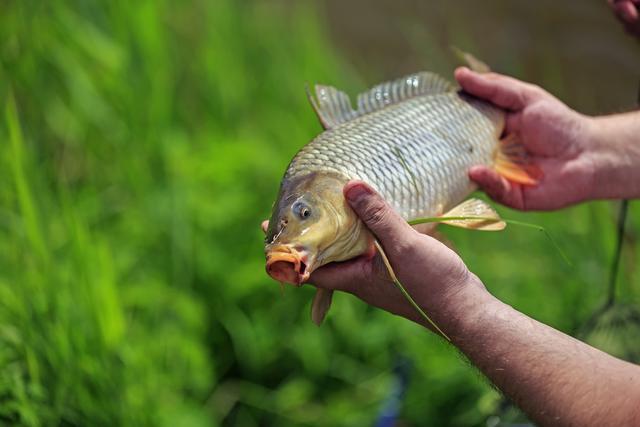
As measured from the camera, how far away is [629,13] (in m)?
2.54

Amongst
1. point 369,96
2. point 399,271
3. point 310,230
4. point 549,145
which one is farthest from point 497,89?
point 310,230

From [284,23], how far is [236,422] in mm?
2326

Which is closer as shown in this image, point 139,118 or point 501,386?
point 501,386

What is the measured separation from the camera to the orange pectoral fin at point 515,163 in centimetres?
241

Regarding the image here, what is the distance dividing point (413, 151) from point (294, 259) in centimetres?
50

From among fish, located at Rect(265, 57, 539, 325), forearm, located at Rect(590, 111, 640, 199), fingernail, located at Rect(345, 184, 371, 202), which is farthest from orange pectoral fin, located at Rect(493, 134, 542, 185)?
fingernail, located at Rect(345, 184, 371, 202)

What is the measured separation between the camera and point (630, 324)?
2.64 m

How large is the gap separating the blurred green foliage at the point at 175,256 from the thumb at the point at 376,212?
2.64ft

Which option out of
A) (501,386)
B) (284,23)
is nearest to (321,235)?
(501,386)

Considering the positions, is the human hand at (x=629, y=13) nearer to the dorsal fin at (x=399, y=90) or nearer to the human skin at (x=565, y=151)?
the human skin at (x=565, y=151)

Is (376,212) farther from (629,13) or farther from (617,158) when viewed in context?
(629,13)

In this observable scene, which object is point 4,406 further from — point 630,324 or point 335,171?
point 630,324

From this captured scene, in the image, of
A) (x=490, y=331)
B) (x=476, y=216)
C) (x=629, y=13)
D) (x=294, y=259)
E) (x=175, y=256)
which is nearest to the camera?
(x=294, y=259)

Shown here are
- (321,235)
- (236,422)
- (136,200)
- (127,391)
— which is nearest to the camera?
(321,235)
